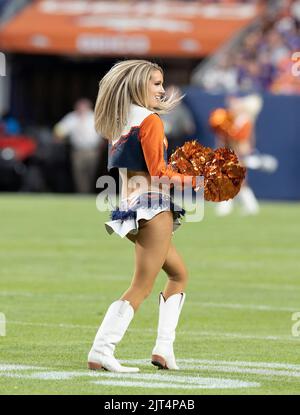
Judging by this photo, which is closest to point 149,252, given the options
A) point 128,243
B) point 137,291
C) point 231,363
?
point 137,291

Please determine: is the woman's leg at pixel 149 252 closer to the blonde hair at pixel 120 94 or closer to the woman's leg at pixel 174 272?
the woman's leg at pixel 174 272

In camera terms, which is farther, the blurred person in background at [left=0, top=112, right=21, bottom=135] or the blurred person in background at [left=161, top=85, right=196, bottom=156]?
the blurred person in background at [left=0, top=112, right=21, bottom=135]

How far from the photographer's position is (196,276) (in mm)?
13570

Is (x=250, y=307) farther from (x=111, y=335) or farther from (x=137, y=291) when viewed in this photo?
(x=111, y=335)

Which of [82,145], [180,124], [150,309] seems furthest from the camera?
[82,145]

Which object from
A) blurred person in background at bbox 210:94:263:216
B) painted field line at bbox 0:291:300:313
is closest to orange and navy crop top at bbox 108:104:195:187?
painted field line at bbox 0:291:300:313

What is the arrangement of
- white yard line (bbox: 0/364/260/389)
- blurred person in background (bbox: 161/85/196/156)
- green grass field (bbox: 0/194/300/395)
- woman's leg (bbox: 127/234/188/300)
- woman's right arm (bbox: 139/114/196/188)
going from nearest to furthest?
white yard line (bbox: 0/364/260/389) < green grass field (bbox: 0/194/300/395) < woman's right arm (bbox: 139/114/196/188) < woman's leg (bbox: 127/234/188/300) < blurred person in background (bbox: 161/85/196/156)

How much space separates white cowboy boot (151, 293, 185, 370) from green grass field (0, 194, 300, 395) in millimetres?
75

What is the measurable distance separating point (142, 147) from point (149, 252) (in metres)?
0.59

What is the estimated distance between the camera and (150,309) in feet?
36.8

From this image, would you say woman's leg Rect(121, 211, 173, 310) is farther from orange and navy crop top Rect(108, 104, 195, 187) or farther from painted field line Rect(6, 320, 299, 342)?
painted field line Rect(6, 320, 299, 342)

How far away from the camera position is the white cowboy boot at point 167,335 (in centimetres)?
777

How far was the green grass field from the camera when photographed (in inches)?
291

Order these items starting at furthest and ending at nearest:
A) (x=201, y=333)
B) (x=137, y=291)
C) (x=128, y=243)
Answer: (x=128, y=243) < (x=201, y=333) < (x=137, y=291)
